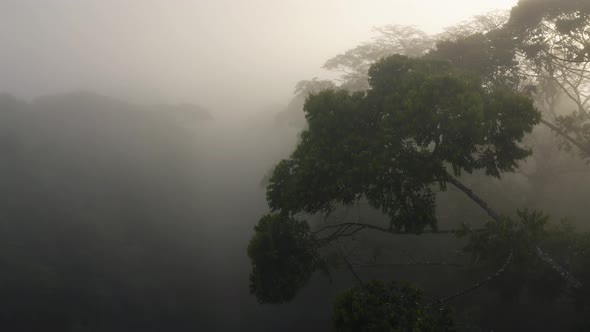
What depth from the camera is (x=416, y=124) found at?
9453 mm

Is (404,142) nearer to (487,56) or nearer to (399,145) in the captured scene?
(399,145)

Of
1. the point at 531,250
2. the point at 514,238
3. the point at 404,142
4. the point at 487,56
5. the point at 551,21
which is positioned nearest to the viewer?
the point at 514,238

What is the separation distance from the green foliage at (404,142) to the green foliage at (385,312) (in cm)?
207

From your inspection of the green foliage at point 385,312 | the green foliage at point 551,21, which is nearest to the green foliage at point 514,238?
the green foliage at point 385,312

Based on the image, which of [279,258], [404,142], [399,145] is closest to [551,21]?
Answer: [404,142]

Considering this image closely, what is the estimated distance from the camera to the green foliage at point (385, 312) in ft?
24.2

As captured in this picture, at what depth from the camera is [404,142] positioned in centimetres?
1013

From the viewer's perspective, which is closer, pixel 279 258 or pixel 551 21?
pixel 279 258

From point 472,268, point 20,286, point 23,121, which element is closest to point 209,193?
point 20,286

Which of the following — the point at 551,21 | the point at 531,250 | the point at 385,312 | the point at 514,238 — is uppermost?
the point at 551,21

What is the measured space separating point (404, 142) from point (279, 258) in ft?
16.7

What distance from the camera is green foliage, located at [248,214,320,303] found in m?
10.8

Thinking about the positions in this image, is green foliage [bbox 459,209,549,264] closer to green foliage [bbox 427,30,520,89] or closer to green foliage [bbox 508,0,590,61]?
green foliage [bbox 427,30,520,89]

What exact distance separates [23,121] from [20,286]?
23.9 m
